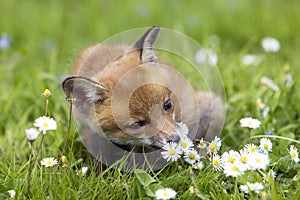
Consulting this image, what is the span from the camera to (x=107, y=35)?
671 centimetres

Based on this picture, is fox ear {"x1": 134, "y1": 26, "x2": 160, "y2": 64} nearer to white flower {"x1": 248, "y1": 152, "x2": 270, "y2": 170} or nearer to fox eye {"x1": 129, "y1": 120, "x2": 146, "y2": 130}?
fox eye {"x1": 129, "y1": 120, "x2": 146, "y2": 130}

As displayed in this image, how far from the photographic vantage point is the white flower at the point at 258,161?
3059 millimetres

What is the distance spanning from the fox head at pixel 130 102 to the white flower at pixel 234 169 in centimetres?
55

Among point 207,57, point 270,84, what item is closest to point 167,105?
point 270,84

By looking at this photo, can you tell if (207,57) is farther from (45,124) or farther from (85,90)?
(45,124)

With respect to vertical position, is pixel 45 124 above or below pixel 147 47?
below

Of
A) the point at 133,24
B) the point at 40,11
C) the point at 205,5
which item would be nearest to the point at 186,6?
the point at 205,5

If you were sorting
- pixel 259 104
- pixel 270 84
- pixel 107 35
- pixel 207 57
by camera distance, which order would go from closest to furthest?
pixel 259 104
pixel 270 84
pixel 207 57
pixel 107 35

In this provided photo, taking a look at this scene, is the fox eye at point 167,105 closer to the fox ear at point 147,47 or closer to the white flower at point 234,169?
the fox ear at point 147,47

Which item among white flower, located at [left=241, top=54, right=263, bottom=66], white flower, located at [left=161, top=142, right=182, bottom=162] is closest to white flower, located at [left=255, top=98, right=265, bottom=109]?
white flower, located at [left=241, top=54, right=263, bottom=66]

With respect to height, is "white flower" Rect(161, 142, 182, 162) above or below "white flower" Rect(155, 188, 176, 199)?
above

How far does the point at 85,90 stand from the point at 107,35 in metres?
3.10

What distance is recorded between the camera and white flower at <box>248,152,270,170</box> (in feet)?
10.0

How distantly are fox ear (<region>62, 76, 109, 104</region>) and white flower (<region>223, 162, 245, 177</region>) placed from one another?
3.64 feet
